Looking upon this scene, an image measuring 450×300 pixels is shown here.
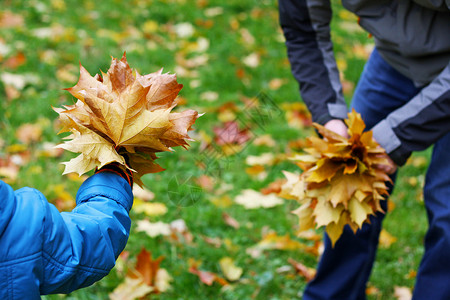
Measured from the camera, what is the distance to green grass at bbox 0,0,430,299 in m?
2.34

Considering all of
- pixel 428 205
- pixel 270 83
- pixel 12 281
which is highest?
pixel 12 281

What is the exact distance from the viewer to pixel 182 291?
2152mm

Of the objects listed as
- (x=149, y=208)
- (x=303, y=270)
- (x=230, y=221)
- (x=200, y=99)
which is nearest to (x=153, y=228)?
(x=149, y=208)

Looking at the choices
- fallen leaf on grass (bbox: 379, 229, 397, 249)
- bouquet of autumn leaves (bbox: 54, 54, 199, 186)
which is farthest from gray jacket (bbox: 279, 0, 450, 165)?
fallen leaf on grass (bbox: 379, 229, 397, 249)

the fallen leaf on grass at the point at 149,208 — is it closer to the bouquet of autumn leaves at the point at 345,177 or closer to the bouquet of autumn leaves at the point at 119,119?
the bouquet of autumn leaves at the point at 345,177

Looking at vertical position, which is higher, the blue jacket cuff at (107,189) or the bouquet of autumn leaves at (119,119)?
the bouquet of autumn leaves at (119,119)

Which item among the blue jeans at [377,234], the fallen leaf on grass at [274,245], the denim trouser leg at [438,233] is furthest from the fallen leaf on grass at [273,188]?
the denim trouser leg at [438,233]

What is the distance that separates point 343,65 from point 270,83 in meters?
0.74

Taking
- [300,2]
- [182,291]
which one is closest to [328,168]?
[300,2]

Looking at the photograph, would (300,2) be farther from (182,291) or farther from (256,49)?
(256,49)

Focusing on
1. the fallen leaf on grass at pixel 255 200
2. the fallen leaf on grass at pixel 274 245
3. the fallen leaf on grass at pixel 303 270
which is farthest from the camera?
the fallen leaf on grass at pixel 255 200

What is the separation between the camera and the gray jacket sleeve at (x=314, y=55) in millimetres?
1869

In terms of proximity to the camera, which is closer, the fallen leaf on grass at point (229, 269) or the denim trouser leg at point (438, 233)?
the denim trouser leg at point (438, 233)

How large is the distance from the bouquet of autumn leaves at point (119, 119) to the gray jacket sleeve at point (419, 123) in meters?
0.71
